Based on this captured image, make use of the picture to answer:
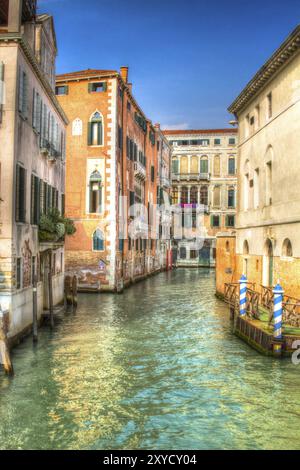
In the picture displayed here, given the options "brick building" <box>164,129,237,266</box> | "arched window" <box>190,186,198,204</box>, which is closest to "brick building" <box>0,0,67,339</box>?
"brick building" <box>164,129,237,266</box>

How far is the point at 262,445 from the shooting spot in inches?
294

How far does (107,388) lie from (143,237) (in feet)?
87.7

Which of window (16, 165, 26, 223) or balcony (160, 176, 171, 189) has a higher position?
balcony (160, 176, 171, 189)

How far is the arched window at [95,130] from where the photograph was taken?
27.3 metres

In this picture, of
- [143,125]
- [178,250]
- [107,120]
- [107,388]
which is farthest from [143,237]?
[107,388]

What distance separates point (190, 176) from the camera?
181 ft

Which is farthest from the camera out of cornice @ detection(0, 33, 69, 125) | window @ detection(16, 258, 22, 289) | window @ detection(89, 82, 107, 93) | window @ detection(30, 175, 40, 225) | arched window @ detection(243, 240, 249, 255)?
window @ detection(89, 82, 107, 93)

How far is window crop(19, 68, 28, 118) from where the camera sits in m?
13.0

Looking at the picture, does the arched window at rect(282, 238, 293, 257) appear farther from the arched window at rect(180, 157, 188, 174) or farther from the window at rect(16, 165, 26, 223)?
the arched window at rect(180, 157, 188, 174)

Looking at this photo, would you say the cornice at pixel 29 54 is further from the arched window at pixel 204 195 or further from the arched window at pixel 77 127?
the arched window at pixel 204 195

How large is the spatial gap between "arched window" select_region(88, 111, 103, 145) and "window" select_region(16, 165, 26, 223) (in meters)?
14.1

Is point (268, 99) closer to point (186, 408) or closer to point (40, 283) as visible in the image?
point (40, 283)

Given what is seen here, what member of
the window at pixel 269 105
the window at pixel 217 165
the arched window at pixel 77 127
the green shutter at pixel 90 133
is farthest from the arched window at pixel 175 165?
the window at pixel 269 105

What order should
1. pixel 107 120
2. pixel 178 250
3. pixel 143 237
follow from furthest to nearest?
1. pixel 178 250
2. pixel 143 237
3. pixel 107 120
